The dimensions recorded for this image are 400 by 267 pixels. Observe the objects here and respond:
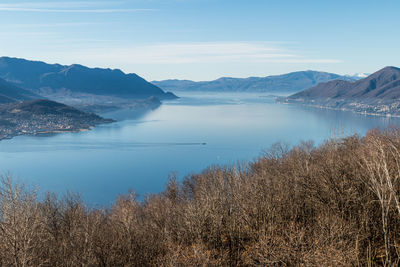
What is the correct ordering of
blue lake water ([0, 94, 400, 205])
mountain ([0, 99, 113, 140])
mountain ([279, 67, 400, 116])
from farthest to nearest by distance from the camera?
mountain ([279, 67, 400, 116]) < mountain ([0, 99, 113, 140]) < blue lake water ([0, 94, 400, 205])

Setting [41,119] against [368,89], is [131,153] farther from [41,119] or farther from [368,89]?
[368,89]

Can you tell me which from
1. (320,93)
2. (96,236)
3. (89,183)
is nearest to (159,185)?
(89,183)

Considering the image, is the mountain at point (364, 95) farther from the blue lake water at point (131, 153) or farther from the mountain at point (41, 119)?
the mountain at point (41, 119)

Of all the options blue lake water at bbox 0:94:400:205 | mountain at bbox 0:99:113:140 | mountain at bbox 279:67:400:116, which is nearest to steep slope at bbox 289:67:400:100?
mountain at bbox 279:67:400:116

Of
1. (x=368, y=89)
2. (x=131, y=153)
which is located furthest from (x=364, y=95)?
(x=131, y=153)

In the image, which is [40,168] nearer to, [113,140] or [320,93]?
[113,140]

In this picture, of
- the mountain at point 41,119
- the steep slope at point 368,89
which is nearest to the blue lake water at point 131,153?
the mountain at point 41,119

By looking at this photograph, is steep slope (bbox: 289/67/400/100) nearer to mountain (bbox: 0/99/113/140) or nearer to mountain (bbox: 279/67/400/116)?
mountain (bbox: 279/67/400/116)
